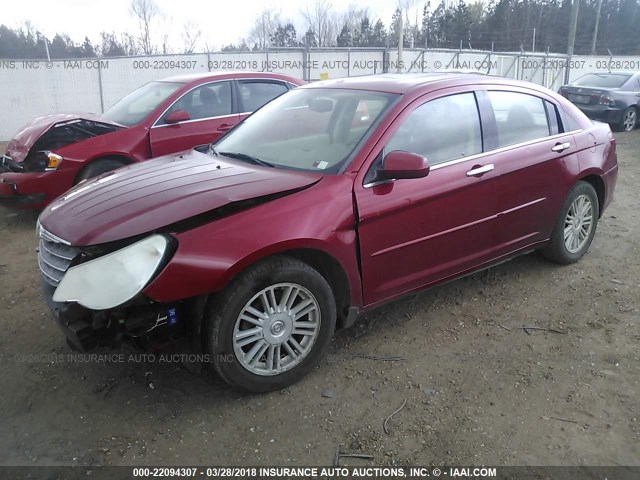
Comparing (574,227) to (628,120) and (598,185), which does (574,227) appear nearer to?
(598,185)

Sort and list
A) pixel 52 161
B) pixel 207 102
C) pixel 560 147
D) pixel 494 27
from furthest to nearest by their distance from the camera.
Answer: pixel 494 27
pixel 207 102
pixel 52 161
pixel 560 147

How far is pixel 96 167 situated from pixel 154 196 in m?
3.50

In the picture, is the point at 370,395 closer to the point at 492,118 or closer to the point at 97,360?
the point at 97,360

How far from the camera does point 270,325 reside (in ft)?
9.27

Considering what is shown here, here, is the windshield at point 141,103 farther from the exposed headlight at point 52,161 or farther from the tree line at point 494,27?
the tree line at point 494,27

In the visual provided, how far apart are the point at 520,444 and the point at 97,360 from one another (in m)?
2.47

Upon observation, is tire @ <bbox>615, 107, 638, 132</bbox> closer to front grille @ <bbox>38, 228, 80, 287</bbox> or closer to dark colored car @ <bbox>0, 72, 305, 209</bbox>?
dark colored car @ <bbox>0, 72, 305, 209</bbox>

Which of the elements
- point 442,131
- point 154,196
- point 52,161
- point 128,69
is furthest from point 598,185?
point 128,69

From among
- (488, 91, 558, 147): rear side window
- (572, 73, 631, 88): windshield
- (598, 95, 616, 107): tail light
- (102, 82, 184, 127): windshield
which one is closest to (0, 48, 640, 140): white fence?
(572, 73, 631, 88): windshield

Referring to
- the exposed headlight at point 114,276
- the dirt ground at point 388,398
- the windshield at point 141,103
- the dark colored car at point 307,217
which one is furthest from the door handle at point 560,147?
the windshield at point 141,103

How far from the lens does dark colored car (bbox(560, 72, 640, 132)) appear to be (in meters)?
12.6

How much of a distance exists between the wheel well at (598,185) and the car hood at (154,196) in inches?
111

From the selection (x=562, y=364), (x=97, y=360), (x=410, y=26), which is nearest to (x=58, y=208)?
(x=97, y=360)

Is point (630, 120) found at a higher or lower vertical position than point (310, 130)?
lower
